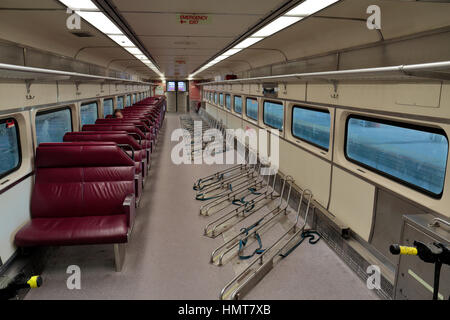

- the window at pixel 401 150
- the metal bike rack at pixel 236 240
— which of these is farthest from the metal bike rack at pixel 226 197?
the window at pixel 401 150

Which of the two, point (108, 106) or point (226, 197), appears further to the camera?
point (108, 106)

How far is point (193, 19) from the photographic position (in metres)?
3.65

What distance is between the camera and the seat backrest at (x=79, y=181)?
3.90 m

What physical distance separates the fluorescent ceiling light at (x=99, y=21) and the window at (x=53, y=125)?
1.94 m

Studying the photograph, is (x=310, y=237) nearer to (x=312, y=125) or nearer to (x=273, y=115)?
(x=312, y=125)

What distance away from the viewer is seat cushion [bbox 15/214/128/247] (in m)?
3.31

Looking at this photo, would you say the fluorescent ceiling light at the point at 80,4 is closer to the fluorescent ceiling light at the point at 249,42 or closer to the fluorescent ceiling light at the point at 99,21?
the fluorescent ceiling light at the point at 99,21

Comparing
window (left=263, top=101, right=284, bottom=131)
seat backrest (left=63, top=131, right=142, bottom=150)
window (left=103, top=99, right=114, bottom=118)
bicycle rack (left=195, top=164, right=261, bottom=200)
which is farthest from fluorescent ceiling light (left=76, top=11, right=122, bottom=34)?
window (left=103, top=99, right=114, bottom=118)

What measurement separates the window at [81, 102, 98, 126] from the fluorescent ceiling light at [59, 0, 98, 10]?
16.8 ft

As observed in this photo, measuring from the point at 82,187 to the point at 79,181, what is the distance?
0.09 meters

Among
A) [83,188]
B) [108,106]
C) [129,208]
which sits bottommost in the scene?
[129,208]

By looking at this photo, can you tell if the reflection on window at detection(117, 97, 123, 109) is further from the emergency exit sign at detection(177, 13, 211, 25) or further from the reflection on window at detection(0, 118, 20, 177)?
the emergency exit sign at detection(177, 13, 211, 25)

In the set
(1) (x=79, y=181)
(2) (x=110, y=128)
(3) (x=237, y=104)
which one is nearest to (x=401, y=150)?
(1) (x=79, y=181)

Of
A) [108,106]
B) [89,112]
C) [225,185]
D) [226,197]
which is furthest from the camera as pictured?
[108,106]
